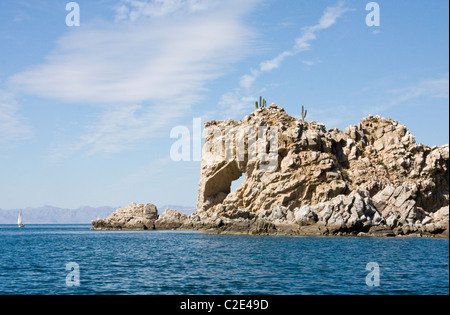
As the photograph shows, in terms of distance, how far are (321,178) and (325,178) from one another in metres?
0.84

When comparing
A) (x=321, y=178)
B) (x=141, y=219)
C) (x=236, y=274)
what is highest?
(x=321, y=178)

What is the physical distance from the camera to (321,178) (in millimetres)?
87250

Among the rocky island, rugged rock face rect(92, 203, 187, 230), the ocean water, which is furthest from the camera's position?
rugged rock face rect(92, 203, 187, 230)

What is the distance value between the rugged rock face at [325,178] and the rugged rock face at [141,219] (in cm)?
1756

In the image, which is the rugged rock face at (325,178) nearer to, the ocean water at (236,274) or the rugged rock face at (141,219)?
the rugged rock face at (141,219)

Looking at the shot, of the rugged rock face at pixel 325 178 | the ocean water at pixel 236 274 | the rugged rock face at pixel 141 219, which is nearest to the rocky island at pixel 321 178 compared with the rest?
the rugged rock face at pixel 325 178

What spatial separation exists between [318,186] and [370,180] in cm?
1031

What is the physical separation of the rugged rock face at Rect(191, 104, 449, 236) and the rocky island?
181 millimetres

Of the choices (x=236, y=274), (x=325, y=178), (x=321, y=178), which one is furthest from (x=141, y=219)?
(x=236, y=274)

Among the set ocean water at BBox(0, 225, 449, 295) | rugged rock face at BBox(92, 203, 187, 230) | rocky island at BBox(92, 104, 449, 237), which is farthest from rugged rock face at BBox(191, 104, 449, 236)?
ocean water at BBox(0, 225, 449, 295)

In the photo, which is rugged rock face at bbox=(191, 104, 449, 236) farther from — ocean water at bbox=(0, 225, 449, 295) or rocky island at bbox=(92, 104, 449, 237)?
ocean water at bbox=(0, 225, 449, 295)

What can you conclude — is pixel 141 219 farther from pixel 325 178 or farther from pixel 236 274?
pixel 236 274

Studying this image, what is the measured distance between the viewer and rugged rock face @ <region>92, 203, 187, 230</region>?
121 meters
